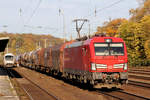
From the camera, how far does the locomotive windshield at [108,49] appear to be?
1548 cm

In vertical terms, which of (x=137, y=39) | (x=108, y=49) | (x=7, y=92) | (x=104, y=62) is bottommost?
(x=7, y=92)

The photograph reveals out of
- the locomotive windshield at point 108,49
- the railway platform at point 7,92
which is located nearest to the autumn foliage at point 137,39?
the locomotive windshield at point 108,49

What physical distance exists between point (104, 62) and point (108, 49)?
1.02 metres

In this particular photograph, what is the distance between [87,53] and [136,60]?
1461 inches


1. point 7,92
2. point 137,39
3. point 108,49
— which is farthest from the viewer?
point 137,39

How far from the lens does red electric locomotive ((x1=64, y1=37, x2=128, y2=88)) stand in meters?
15.0

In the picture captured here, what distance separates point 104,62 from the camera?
15125 millimetres

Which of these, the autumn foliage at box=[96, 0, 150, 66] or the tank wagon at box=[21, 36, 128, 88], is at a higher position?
the autumn foliage at box=[96, 0, 150, 66]

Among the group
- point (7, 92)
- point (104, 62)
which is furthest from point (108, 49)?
point (7, 92)

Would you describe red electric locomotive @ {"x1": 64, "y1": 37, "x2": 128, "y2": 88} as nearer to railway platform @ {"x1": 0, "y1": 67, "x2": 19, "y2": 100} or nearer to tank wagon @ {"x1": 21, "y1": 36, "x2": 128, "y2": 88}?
tank wagon @ {"x1": 21, "y1": 36, "x2": 128, "y2": 88}

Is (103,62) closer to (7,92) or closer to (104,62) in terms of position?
(104,62)

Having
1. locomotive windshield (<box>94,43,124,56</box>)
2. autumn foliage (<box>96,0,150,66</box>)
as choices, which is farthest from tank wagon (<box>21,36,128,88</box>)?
autumn foliage (<box>96,0,150,66</box>)

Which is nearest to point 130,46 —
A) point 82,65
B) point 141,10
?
point 141,10

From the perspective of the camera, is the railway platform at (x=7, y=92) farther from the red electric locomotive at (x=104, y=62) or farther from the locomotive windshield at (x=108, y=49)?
the locomotive windshield at (x=108, y=49)
